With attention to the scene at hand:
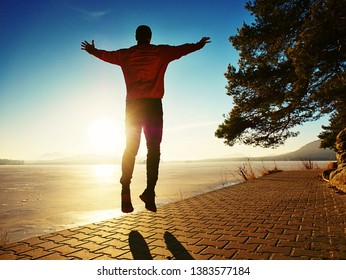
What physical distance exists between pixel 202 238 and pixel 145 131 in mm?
1317

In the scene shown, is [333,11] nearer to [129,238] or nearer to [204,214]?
[204,214]

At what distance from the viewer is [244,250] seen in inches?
94.4

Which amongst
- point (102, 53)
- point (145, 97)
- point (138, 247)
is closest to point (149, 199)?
point (138, 247)

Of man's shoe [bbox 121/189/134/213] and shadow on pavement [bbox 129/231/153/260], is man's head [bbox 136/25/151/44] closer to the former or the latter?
man's shoe [bbox 121/189/134/213]

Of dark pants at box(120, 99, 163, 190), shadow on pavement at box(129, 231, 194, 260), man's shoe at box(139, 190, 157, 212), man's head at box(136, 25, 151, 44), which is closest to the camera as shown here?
shadow on pavement at box(129, 231, 194, 260)

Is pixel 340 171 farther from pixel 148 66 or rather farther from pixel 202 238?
pixel 148 66

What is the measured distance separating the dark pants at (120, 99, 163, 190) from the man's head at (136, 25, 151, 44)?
0.80 meters

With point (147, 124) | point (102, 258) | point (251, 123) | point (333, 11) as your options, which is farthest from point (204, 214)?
point (251, 123)

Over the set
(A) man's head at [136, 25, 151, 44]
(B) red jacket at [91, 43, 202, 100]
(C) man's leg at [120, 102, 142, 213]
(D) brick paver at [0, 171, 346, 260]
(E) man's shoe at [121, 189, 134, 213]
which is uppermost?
(A) man's head at [136, 25, 151, 44]

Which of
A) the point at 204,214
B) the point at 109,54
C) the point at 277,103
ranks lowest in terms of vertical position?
the point at 204,214

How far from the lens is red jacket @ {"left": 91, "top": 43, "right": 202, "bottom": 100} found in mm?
2973

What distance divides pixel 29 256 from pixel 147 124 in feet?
5.42

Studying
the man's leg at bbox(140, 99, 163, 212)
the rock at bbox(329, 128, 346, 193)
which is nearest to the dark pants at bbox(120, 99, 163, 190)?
the man's leg at bbox(140, 99, 163, 212)

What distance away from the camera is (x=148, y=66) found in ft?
9.98
